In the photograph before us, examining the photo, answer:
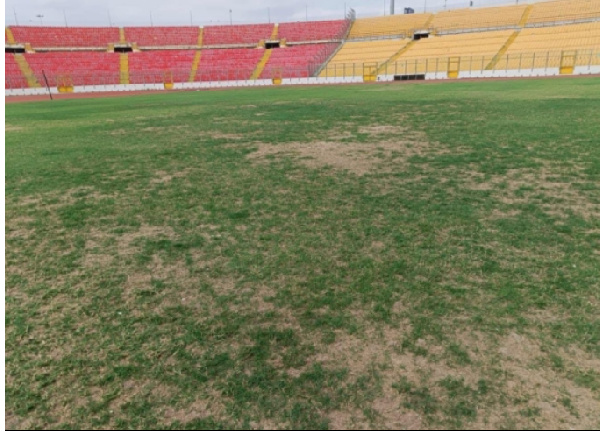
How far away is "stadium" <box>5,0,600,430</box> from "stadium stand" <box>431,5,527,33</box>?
140ft

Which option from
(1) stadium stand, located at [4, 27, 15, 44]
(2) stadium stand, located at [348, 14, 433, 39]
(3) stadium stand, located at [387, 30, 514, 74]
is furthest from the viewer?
(2) stadium stand, located at [348, 14, 433, 39]

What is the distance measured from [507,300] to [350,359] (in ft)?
4.42

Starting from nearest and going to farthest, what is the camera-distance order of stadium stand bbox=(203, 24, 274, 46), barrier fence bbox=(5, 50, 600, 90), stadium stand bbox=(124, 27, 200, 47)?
barrier fence bbox=(5, 50, 600, 90) → stadium stand bbox=(124, 27, 200, 47) → stadium stand bbox=(203, 24, 274, 46)

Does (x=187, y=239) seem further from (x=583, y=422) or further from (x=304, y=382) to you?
(x=583, y=422)

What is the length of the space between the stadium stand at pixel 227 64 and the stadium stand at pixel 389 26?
13.7 metres

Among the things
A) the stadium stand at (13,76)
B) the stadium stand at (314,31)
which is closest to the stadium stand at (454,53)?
the stadium stand at (314,31)

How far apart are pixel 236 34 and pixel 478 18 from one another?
30975 mm

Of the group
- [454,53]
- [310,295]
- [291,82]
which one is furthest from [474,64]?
[310,295]

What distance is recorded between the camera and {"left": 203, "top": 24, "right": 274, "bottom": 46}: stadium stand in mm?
54438

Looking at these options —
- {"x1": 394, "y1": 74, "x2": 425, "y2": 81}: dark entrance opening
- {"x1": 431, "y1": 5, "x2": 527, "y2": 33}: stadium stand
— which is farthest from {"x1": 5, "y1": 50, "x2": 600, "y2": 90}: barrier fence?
{"x1": 431, "y1": 5, "x2": 527, "y2": 33}: stadium stand

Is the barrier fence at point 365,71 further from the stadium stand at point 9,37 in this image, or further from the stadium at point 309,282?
the stadium at point 309,282

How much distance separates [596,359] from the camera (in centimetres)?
235

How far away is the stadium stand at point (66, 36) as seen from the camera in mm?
48375

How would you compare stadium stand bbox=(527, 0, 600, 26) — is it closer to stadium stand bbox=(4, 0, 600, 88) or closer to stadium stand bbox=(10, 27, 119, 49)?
stadium stand bbox=(4, 0, 600, 88)
